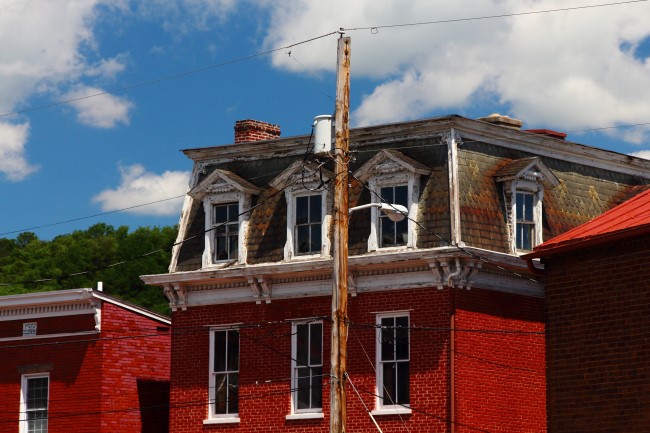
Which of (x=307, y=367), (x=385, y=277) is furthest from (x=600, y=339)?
(x=307, y=367)

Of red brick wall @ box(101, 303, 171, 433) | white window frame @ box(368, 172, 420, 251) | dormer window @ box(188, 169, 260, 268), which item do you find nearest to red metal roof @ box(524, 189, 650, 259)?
white window frame @ box(368, 172, 420, 251)

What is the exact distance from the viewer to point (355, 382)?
36062 millimetres

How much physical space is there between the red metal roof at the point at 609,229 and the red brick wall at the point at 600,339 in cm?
26

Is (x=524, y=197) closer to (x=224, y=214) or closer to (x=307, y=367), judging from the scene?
(x=307, y=367)

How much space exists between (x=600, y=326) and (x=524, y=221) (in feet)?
34.2

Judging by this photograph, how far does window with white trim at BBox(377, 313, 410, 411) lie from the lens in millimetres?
35531

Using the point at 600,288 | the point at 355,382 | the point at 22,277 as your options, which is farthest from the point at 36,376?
the point at 22,277

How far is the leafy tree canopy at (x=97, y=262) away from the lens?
92000mm

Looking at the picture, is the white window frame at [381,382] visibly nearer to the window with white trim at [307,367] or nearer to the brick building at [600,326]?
the window with white trim at [307,367]

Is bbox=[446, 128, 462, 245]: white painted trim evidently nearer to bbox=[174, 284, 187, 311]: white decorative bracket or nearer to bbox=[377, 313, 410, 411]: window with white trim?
bbox=[377, 313, 410, 411]: window with white trim

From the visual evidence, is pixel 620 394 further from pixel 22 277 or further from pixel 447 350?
pixel 22 277

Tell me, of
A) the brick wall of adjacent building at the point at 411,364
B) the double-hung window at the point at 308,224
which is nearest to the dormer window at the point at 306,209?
the double-hung window at the point at 308,224

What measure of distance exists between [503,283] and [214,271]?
7.62 meters

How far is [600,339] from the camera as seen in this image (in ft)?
87.5
